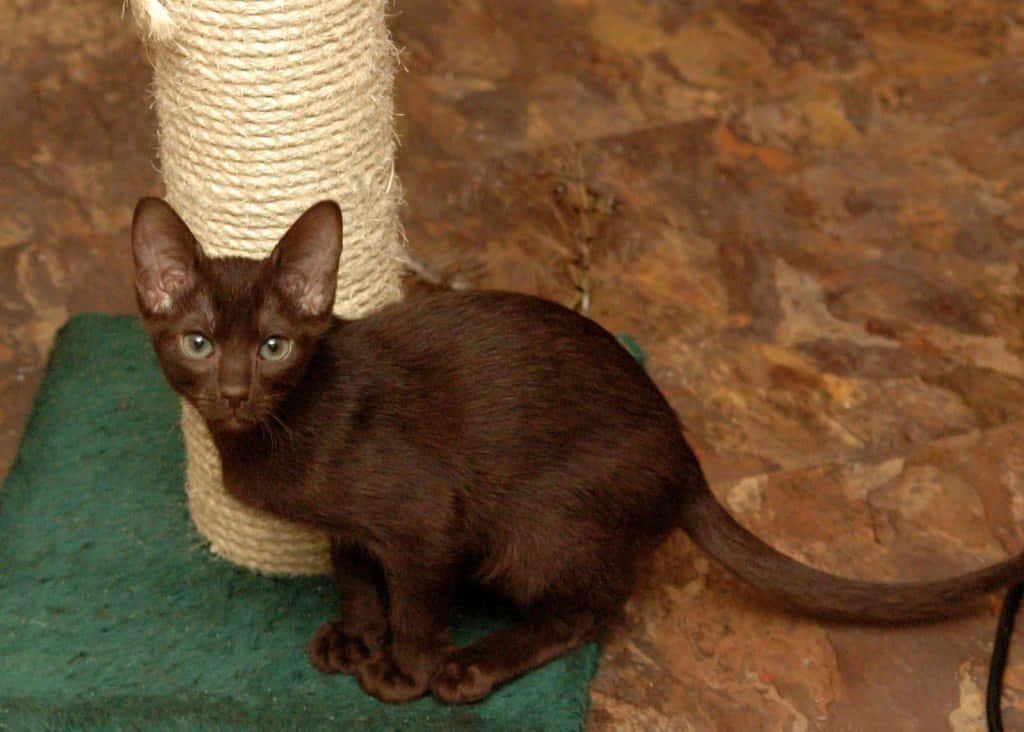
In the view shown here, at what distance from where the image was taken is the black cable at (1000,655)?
5.80ft

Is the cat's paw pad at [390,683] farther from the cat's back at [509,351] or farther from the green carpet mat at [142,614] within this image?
the cat's back at [509,351]

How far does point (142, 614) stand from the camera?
75.0 inches

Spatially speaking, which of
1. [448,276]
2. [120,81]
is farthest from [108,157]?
[448,276]

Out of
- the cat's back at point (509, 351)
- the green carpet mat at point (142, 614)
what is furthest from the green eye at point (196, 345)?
the green carpet mat at point (142, 614)

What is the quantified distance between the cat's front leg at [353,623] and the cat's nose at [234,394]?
37 cm

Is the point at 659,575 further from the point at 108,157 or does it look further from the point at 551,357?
the point at 108,157

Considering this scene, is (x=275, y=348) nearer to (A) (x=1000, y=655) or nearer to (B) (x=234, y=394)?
(B) (x=234, y=394)

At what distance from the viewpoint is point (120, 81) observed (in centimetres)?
315

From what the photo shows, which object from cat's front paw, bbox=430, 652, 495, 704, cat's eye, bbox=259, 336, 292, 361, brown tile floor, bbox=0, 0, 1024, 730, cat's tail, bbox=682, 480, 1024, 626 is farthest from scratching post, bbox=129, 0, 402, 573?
brown tile floor, bbox=0, 0, 1024, 730

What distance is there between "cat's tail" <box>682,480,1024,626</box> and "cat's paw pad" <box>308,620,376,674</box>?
1.60 ft

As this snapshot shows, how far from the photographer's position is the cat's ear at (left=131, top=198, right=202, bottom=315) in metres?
1.50

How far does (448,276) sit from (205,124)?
3.18ft

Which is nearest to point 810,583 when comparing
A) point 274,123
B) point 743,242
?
point 274,123

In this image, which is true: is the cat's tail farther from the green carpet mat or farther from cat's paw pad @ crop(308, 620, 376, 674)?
cat's paw pad @ crop(308, 620, 376, 674)
